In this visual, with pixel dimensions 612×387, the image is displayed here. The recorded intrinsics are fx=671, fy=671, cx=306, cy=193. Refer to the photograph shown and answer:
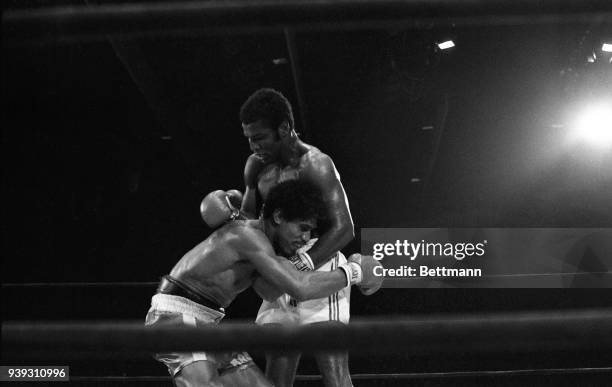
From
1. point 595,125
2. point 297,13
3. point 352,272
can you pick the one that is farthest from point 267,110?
point 595,125

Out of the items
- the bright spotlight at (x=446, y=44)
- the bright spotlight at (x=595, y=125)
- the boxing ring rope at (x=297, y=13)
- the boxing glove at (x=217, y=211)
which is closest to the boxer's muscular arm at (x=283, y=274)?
the boxing glove at (x=217, y=211)

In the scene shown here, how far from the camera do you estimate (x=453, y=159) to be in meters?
6.14

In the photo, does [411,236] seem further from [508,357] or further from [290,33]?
[290,33]

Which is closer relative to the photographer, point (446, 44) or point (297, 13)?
point (297, 13)

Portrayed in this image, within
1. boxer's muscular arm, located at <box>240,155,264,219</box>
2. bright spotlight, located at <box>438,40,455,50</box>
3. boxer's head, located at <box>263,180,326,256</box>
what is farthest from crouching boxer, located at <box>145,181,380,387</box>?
bright spotlight, located at <box>438,40,455,50</box>

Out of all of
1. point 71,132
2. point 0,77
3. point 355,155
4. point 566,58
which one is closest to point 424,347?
point 0,77

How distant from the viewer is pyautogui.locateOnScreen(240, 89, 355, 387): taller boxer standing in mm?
1976

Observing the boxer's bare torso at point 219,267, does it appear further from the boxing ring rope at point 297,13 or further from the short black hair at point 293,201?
the boxing ring rope at point 297,13

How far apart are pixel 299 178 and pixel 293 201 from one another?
180 mm

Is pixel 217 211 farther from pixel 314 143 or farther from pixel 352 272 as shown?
pixel 314 143

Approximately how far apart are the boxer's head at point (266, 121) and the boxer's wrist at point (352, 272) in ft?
1.38

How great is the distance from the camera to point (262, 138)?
198 cm

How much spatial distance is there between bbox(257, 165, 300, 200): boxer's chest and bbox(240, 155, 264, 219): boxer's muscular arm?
0.15 ft

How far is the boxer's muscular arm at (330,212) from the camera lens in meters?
1.99
